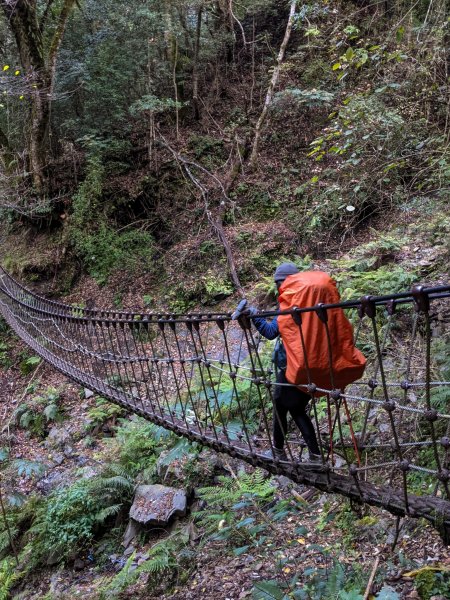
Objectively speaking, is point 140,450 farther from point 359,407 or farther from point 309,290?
point 309,290

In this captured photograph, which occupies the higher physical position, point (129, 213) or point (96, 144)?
Answer: point (96, 144)

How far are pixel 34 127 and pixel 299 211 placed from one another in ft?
14.5

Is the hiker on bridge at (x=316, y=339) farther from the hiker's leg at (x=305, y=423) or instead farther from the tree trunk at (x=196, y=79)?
the tree trunk at (x=196, y=79)

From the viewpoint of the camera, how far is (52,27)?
26.9 feet

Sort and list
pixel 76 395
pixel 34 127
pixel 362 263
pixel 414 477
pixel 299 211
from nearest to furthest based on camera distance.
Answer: pixel 414 477
pixel 362 263
pixel 76 395
pixel 299 211
pixel 34 127

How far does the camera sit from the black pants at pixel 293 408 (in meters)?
1.70

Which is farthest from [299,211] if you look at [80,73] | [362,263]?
[80,73]

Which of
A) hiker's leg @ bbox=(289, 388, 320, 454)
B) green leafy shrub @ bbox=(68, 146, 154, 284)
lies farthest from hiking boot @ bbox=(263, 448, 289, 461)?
green leafy shrub @ bbox=(68, 146, 154, 284)

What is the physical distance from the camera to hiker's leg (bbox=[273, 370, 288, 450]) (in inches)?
67.2

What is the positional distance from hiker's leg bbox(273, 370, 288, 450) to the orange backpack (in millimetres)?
Answer: 224

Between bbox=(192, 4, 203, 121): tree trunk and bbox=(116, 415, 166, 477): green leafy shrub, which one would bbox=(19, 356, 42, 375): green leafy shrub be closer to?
bbox=(116, 415, 166, 477): green leafy shrub

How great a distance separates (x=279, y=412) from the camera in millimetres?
1754

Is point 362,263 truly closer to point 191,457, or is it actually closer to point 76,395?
point 191,457

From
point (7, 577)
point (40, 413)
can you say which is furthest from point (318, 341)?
point (40, 413)
